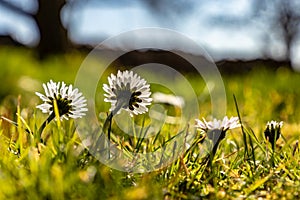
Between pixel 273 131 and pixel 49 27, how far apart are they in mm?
7648

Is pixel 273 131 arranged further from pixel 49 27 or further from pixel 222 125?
pixel 49 27

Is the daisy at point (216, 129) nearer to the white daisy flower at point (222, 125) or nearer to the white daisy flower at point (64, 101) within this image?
the white daisy flower at point (222, 125)

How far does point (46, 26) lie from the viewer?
28.1 feet

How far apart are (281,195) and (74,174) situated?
0.40 m

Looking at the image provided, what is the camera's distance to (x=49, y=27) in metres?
8.56

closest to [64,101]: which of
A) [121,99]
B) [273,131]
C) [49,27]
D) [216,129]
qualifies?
[121,99]

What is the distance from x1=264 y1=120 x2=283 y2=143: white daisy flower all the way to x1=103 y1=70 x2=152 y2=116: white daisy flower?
1.02 feet

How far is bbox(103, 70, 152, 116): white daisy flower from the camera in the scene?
1152 millimetres

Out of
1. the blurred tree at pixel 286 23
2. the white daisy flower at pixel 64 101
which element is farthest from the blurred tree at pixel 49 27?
the white daisy flower at pixel 64 101

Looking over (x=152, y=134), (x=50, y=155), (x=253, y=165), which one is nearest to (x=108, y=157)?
(x=50, y=155)

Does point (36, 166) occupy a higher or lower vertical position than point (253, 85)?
lower

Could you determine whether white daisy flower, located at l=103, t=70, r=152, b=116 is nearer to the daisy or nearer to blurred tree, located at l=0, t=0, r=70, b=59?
the daisy

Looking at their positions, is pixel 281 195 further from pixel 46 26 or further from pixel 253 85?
pixel 46 26

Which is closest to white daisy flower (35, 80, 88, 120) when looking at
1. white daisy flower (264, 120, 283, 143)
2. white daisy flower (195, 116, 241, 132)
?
white daisy flower (195, 116, 241, 132)
